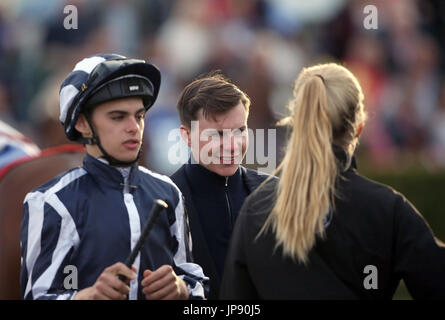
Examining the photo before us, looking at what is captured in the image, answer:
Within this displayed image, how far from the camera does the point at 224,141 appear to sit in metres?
4.28

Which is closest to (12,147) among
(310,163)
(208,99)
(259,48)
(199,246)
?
(208,99)

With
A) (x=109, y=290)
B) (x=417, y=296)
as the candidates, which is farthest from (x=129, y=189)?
(x=417, y=296)

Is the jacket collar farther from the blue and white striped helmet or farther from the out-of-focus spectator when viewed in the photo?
the out-of-focus spectator

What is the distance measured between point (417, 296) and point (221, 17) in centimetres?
867

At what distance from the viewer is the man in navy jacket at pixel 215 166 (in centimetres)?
424

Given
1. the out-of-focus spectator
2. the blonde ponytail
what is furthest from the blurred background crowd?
the blonde ponytail

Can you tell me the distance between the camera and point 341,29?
12242 millimetres

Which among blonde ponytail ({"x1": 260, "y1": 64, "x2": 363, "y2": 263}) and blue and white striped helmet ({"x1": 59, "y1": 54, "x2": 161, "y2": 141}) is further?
blue and white striped helmet ({"x1": 59, "y1": 54, "x2": 161, "y2": 141})

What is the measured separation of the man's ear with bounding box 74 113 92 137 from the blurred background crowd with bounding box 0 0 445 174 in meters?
6.48

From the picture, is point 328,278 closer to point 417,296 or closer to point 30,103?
point 417,296

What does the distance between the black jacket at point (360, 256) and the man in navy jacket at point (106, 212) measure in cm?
41

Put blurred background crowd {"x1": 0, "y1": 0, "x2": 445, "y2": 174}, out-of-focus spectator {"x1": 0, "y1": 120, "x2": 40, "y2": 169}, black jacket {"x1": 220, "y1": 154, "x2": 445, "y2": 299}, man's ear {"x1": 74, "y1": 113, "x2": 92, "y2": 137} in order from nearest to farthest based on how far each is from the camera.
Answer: black jacket {"x1": 220, "y1": 154, "x2": 445, "y2": 299} < man's ear {"x1": 74, "y1": 113, "x2": 92, "y2": 137} < out-of-focus spectator {"x1": 0, "y1": 120, "x2": 40, "y2": 169} < blurred background crowd {"x1": 0, "y1": 0, "x2": 445, "y2": 174}

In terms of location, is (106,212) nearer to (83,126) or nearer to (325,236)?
(83,126)

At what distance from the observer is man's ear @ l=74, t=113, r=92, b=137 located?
382cm
